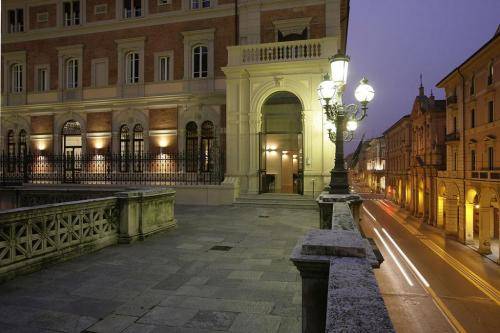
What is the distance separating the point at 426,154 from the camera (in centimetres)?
3922

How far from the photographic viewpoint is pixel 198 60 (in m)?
22.5

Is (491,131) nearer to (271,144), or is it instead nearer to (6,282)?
(271,144)

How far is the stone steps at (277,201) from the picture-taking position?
16.2 m

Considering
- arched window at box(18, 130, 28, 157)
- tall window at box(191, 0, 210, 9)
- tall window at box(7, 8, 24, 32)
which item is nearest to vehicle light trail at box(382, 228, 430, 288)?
tall window at box(191, 0, 210, 9)

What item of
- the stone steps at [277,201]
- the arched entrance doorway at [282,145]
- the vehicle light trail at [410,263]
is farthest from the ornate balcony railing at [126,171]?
the vehicle light trail at [410,263]

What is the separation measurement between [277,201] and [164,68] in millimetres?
12599

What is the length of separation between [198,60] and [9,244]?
729 inches

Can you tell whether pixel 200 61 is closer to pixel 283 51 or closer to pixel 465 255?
pixel 283 51

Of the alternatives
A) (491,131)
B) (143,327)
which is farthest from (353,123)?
(491,131)

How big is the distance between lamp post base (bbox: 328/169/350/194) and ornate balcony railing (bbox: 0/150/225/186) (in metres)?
10.1

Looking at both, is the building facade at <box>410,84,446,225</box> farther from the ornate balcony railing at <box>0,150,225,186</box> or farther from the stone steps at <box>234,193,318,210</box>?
the ornate balcony railing at <box>0,150,225,186</box>

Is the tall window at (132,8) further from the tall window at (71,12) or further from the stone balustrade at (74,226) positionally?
the stone balustrade at (74,226)

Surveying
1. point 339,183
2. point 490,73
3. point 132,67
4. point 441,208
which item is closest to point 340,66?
point 339,183

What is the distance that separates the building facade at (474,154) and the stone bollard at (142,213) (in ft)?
72.7
